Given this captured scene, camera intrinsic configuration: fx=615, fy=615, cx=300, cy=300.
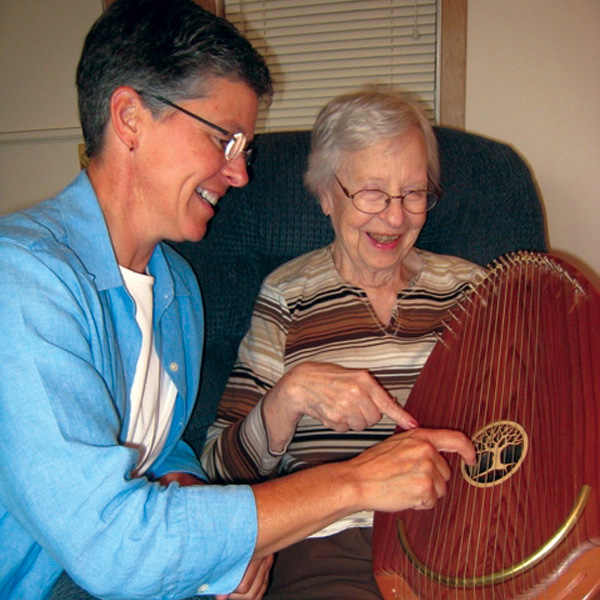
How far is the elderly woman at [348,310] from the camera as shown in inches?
48.7

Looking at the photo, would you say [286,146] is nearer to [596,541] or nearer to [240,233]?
[240,233]

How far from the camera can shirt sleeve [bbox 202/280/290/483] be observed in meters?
1.24

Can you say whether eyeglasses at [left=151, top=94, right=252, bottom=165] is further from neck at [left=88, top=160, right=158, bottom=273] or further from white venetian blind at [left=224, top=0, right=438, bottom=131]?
white venetian blind at [left=224, top=0, right=438, bottom=131]

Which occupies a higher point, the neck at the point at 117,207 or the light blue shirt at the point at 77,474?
the neck at the point at 117,207

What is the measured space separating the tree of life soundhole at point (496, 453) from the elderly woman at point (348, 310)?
12.5 inches

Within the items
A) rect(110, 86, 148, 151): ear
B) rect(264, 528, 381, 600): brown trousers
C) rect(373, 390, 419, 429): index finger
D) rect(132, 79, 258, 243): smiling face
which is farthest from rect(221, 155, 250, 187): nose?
rect(264, 528, 381, 600): brown trousers

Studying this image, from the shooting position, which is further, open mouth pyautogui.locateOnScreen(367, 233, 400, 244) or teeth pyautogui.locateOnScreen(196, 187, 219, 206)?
open mouth pyautogui.locateOnScreen(367, 233, 400, 244)

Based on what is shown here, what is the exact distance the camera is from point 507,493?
2.72 feet

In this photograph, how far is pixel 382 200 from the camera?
4.47 feet

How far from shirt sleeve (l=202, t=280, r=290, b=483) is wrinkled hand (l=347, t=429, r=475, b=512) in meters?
0.35

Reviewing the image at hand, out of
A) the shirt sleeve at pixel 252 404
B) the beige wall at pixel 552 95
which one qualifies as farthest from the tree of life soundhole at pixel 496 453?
the beige wall at pixel 552 95

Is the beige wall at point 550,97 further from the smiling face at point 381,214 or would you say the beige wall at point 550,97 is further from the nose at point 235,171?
the nose at point 235,171

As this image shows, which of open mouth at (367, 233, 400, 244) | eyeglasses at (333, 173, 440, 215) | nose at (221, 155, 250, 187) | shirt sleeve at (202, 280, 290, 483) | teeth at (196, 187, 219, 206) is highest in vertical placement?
nose at (221, 155, 250, 187)

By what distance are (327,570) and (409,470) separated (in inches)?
16.5
